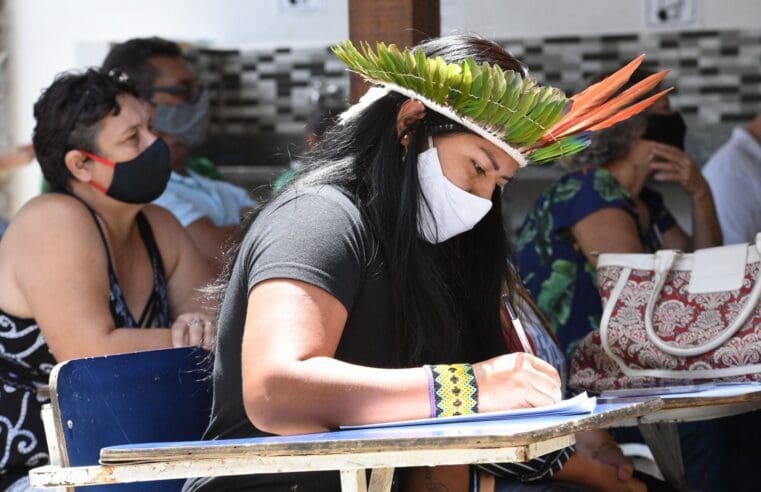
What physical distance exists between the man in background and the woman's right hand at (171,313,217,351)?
2.83 meters

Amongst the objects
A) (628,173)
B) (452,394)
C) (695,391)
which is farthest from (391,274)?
(628,173)

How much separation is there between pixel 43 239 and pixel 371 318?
1158 millimetres

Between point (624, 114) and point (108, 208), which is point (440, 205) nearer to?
point (624, 114)

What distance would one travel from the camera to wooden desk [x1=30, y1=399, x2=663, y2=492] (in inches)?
72.7

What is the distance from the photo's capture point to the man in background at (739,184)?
5367mm

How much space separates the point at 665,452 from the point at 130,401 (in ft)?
4.48

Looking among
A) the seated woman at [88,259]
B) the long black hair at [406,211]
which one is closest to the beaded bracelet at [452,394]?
the long black hair at [406,211]

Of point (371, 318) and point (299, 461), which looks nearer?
point (299, 461)

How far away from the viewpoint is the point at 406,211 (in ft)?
7.78

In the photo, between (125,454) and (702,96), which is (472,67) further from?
(702,96)

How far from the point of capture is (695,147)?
6.42 meters

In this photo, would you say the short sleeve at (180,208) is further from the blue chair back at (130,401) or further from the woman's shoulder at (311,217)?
the woman's shoulder at (311,217)

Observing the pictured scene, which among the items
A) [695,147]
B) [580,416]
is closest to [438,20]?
[580,416]

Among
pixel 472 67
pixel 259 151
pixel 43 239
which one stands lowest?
pixel 259 151
